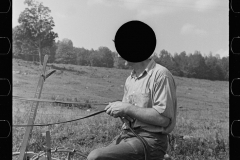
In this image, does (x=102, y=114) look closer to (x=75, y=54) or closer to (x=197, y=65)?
(x=75, y=54)

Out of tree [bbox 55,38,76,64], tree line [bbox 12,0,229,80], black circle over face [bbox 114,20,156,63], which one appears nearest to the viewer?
black circle over face [bbox 114,20,156,63]

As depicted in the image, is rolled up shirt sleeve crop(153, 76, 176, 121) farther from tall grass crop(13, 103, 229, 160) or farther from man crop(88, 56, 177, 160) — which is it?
tall grass crop(13, 103, 229, 160)

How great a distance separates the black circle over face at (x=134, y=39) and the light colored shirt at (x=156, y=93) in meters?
0.13

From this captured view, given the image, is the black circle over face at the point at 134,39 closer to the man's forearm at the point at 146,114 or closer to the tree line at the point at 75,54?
the man's forearm at the point at 146,114

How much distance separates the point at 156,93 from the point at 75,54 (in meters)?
1.64

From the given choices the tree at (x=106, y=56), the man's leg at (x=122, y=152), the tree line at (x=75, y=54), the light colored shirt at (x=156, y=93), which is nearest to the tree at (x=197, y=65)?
the tree line at (x=75, y=54)

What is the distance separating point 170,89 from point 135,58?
0.19 meters

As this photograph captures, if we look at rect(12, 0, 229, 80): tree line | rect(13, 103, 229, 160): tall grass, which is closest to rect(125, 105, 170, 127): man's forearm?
rect(12, 0, 229, 80): tree line

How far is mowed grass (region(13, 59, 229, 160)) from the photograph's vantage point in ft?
8.84

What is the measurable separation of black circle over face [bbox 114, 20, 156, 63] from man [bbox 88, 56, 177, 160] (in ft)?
0.48

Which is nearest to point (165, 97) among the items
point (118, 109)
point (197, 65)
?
point (118, 109)

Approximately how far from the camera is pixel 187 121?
328 centimetres

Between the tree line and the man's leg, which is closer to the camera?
the man's leg
